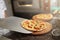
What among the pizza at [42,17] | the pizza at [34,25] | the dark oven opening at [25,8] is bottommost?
the pizza at [34,25]

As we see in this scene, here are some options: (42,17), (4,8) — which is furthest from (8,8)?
(42,17)

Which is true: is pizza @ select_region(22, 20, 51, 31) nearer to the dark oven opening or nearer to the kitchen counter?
the kitchen counter

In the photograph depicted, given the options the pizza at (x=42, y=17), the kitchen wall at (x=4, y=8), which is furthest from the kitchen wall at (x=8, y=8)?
the pizza at (x=42, y=17)

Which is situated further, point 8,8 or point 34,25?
point 8,8

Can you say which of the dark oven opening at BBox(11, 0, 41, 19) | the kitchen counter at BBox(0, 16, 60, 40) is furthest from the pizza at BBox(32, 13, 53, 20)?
the kitchen counter at BBox(0, 16, 60, 40)

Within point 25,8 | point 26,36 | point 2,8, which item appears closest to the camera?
point 26,36

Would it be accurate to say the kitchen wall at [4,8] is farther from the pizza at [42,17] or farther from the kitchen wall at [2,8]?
the pizza at [42,17]

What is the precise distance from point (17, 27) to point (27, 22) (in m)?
0.12

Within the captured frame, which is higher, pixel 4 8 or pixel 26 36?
pixel 4 8

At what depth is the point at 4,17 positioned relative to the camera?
45.6 inches

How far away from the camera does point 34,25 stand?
1026mm

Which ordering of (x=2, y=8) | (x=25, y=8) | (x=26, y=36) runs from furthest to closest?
(x=25, y=8) → (x=2, y=8) → (x=26, y=36)

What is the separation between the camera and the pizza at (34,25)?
0.98 m

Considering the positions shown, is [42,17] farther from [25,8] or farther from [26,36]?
[26,36]
